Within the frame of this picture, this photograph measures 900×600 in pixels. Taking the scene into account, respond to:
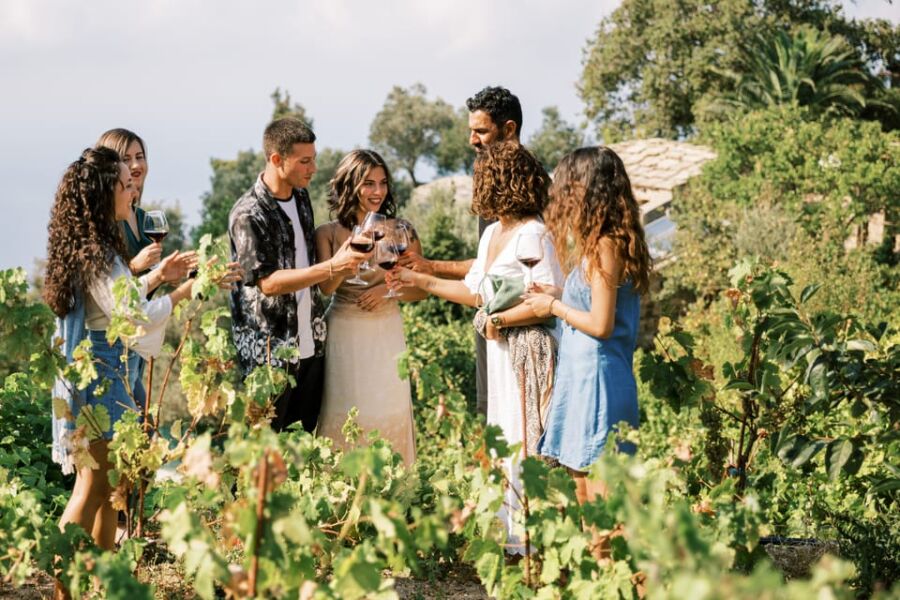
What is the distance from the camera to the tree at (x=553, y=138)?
45.3m

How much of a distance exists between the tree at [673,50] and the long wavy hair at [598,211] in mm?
23110

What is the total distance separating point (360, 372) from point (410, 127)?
133ft

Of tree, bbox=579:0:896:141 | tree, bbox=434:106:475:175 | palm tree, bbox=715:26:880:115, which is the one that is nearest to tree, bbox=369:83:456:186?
tree, bbox=434:106:475:175

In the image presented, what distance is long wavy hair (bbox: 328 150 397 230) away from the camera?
4.35m

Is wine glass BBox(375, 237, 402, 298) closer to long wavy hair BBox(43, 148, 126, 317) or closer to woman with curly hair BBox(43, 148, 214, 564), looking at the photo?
woman with curly hair BBox(43, 148, 214, 564)

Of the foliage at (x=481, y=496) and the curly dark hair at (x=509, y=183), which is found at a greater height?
the curly dark hair at (x=509, y=183)

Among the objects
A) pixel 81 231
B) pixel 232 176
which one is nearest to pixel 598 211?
pixel 81 231

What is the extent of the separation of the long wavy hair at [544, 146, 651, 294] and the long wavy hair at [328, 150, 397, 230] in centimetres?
114

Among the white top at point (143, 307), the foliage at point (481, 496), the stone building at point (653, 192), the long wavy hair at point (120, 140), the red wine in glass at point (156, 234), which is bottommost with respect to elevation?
the foliage at point (481, 496)

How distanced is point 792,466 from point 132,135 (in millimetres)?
3242

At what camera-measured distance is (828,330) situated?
3.16m

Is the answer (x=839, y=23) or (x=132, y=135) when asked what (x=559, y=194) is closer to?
(x=132, y=135)

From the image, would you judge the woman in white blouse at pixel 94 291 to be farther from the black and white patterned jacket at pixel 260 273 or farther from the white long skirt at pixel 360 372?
the white long skirt at pixel 360 372

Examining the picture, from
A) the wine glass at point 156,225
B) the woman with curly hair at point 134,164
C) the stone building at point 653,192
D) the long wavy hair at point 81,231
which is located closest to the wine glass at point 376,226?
the wine glass at point 156,225
